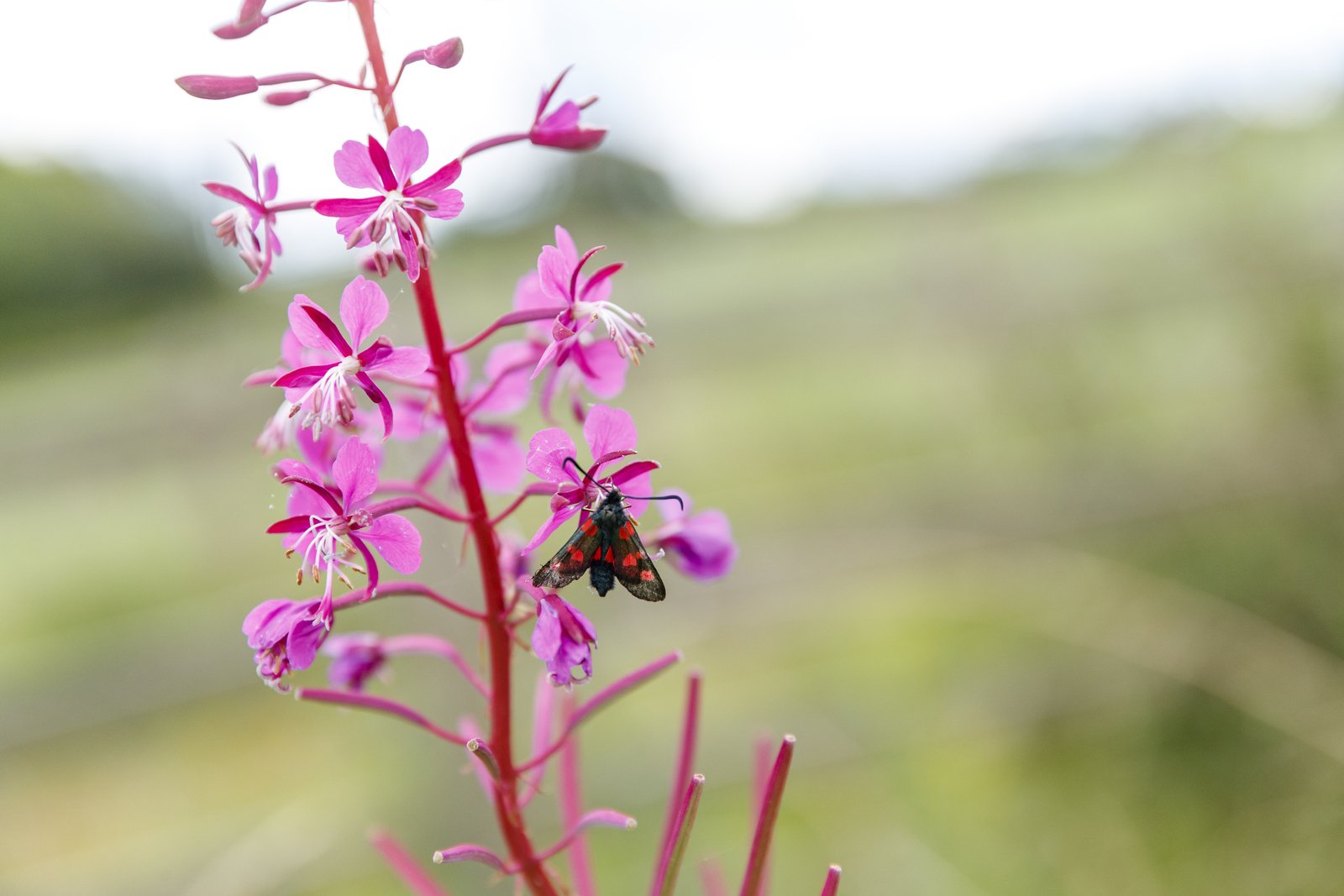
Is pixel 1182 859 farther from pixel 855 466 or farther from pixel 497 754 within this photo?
pixel 855 466

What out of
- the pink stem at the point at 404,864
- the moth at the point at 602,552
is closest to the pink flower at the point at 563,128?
the moth at the point at 602,552

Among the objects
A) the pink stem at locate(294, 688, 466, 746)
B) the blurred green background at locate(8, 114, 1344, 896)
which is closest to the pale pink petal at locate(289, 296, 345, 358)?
the pink stem at locate(294, 688, 466, 746)

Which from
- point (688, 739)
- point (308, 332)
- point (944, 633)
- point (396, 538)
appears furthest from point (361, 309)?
point (944, 633)

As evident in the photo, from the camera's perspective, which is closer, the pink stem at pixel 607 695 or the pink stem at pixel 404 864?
the pink stem at pixel 607 695

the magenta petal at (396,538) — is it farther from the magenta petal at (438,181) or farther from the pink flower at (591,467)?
the magenta petal at (438,181)

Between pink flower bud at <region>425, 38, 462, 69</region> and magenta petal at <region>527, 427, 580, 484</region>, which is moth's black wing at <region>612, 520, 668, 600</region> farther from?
pink flower bud at <region>425, 38, 462, 69</region>

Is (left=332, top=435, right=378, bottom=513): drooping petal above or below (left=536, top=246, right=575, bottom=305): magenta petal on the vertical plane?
below

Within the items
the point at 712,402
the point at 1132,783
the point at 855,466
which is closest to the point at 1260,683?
the point at 1132,783
